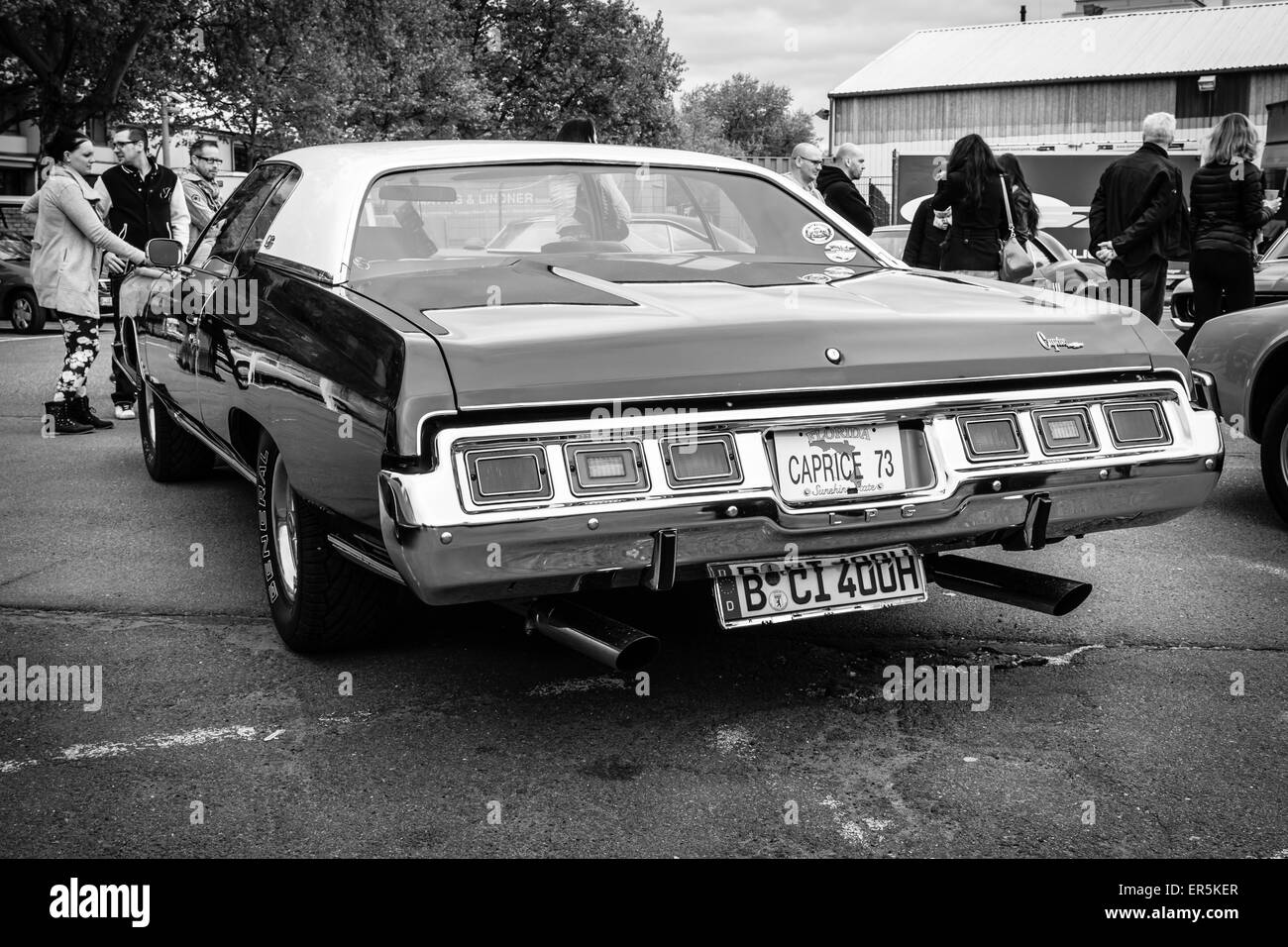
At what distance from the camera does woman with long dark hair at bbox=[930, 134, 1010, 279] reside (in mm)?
8688

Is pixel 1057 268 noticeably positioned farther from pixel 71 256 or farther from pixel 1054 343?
pixel 71 256

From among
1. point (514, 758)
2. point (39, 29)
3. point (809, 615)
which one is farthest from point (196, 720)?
point (39, 29)

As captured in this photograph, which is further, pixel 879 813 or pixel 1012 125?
pixel 1012 125

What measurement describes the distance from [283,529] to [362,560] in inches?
30.9

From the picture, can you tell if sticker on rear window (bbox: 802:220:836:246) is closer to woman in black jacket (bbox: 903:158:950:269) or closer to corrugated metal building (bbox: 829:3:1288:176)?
woman in black jacket (bbox: 903:158:950:269)

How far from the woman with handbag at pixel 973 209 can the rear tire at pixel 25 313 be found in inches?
538

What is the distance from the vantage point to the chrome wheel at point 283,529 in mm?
4312

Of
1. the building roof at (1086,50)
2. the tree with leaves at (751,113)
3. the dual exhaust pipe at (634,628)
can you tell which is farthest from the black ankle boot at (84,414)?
the tree with leaves at (751,113)

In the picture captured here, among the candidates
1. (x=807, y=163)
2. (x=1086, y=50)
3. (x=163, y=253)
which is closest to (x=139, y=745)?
(x=163, y=253)

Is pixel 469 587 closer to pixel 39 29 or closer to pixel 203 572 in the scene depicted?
pixel 203 572

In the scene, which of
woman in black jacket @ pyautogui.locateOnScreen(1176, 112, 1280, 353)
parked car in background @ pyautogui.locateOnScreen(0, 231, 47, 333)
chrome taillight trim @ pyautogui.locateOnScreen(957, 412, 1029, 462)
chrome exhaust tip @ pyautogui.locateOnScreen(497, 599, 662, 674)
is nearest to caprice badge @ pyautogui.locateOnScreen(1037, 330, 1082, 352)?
chrome taillight trim @ pyautogui.locateOnScreen(957, 412, 1029, 462)

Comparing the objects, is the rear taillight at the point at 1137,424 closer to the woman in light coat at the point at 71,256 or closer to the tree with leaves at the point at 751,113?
the woman in light coat at the point at 71,256

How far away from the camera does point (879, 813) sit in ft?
10.3

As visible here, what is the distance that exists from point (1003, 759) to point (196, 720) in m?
2.07
